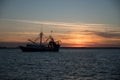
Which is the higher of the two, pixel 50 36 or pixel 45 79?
pixel 50 36

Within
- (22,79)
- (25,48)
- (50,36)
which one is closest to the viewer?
(22,79)

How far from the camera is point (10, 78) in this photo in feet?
119

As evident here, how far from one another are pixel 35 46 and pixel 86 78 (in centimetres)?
13164

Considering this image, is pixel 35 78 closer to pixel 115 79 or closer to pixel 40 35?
pixel 115 79

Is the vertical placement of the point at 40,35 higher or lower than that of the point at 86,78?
higher

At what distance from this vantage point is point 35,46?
167875mm

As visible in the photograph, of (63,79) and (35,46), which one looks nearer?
(63,79)

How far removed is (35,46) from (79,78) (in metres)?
132

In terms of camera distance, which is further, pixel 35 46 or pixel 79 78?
pixel 35 46

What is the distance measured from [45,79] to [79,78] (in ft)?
14.2

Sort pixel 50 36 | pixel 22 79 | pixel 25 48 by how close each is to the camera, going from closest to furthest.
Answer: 1. pixel 22 79
2. pixel 25 48
3. pixel 50 36

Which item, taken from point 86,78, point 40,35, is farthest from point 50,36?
point 86,78

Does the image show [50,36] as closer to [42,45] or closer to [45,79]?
[42,45]

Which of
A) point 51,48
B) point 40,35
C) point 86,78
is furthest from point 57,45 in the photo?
point 86,78
